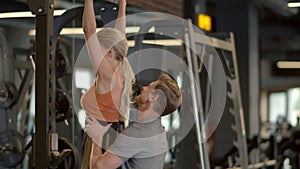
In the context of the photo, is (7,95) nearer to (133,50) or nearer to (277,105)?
(133,50)

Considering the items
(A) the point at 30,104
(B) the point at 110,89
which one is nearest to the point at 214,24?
(A) the point at 30,104

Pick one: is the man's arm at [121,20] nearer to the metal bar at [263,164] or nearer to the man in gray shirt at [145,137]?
the man in gray shirt at [145,137]

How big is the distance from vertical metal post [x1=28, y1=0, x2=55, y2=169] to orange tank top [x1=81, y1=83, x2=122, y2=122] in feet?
0.76

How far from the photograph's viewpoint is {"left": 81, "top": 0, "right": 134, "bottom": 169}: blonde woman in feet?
9.21

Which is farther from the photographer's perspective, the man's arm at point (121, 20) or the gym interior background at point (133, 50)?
the man's arm at point (121, 20)

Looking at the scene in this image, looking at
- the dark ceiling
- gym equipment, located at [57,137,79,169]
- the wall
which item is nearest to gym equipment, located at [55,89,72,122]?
gym equipment, located at [57,137,79,169]

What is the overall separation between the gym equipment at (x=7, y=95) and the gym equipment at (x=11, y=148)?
200 millimetres

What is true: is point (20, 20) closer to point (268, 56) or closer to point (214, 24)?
point (214, 24)

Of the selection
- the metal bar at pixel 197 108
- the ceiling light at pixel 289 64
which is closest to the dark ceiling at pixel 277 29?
the ceiling light at pixel 289 64

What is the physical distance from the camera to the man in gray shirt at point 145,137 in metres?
2.72

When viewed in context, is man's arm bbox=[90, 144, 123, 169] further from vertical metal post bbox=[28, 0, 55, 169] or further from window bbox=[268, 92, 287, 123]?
window bbox=[268, 92, 287, 123]

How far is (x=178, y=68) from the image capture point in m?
5.03

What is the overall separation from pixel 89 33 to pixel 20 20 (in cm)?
173

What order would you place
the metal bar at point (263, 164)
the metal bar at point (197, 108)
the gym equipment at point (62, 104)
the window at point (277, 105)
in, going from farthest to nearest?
the window at point (277, 105) < the metal bar at point (263, 164) < the metal bar at point (197, 108) < the gym equipment at point (62, 104)
